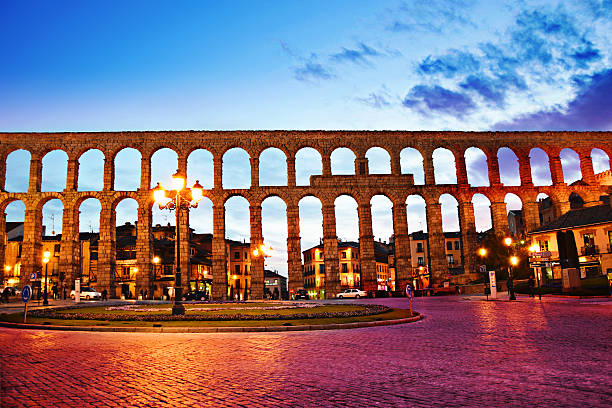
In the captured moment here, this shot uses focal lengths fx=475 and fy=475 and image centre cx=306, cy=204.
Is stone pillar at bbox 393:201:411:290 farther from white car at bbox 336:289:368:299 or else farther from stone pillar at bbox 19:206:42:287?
stone pillar at bbox 19:206:42:287

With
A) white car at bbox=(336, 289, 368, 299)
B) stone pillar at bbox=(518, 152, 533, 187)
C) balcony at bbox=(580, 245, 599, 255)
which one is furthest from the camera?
stone pillar at bbox=(518, 152, 533, 187)

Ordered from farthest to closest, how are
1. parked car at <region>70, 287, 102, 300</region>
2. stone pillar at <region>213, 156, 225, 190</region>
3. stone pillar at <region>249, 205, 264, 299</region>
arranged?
stone pillar at <region>213, 156, 225, 190</region> < stone pillar at <region>249, 205, 264, 299</region> < parked car at <region>70, 287, 102, 300</region>

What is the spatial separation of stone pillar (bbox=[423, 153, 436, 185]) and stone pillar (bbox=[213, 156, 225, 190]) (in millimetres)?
24745

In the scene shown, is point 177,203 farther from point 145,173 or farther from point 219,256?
point 145,173

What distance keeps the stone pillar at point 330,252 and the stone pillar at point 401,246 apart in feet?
22.8

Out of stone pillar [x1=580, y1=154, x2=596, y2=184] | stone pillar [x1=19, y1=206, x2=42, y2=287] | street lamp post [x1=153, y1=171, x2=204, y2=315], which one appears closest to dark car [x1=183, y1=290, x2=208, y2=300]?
stone pillar [x1=19, y1=206, x2=42, y2=287]

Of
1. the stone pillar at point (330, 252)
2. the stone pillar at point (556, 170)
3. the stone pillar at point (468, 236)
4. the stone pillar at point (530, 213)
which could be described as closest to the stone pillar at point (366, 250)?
the stone pillar at point (330, 252)

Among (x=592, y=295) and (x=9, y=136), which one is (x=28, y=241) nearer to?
(x=9, y=136)

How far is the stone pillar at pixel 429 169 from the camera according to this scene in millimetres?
57906

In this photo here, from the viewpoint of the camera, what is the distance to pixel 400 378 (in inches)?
306

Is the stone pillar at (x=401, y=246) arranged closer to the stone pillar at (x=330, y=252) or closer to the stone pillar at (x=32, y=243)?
the stone pillar at (x=330, y=252)

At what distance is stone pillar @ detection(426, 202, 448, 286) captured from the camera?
180ft

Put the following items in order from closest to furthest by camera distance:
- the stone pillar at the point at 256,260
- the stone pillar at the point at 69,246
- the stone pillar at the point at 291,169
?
the stone pillar at the point at 69,246
the stone pillar at the point at 256,260
the stone pillar at the point at 291,169

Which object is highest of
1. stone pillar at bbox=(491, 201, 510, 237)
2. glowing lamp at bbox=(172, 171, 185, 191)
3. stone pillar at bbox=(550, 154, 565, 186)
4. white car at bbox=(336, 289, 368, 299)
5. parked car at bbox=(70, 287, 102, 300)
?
stone pillar at bbox=(550, 154, 565, 186)
